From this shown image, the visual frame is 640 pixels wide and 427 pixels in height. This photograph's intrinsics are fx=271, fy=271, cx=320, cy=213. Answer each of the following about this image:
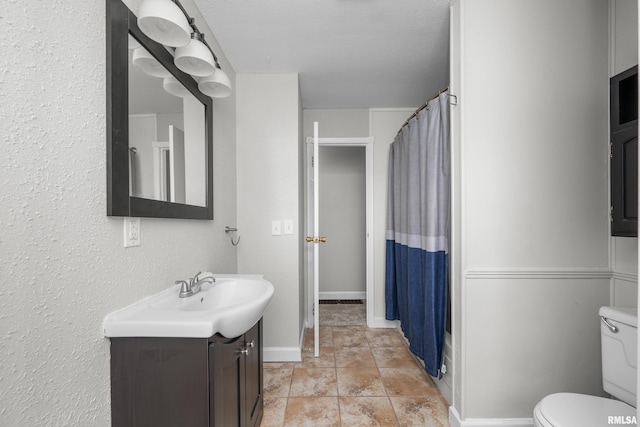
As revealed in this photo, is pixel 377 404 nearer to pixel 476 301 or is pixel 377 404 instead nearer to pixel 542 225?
Result: pixel 476 301

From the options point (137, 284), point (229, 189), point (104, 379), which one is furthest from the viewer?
point (229, 189)

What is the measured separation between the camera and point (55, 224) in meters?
0.70

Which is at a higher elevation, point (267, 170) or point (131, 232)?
point (267, 170)

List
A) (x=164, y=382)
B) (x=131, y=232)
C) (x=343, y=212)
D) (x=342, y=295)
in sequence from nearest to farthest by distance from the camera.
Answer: (x=164, y=382) < (x=131, y=232) < (x=342, y=295) < (x=343, y=212)

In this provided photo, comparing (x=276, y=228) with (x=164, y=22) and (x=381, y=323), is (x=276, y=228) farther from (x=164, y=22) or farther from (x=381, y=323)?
(x=381, y=323)

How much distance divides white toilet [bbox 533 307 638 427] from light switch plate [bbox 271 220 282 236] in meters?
1.73

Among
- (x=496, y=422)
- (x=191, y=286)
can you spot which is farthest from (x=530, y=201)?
(x=191, y=286)

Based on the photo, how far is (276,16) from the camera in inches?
62.7

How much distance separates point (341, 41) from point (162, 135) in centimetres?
132

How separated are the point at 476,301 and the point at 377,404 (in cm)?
89

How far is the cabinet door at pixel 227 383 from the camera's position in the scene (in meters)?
0.88

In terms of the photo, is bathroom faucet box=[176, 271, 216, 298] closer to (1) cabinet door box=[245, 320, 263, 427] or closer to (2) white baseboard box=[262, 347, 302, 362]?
(1) cabinet door box=[245, 320, 263, 427]

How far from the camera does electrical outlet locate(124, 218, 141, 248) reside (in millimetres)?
955

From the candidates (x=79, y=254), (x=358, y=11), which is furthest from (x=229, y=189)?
(x=358, y=11)
